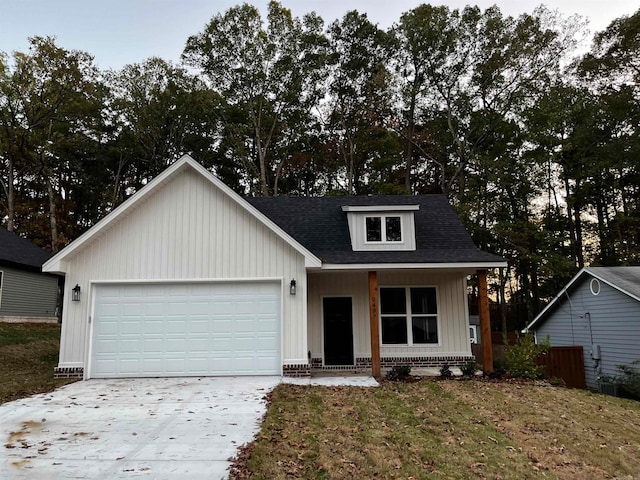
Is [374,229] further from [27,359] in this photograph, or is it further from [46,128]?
[46,128]

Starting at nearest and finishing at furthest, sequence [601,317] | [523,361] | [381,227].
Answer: [523,361] → [381,227] → [601,317]

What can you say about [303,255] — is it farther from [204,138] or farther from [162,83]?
[162,83]

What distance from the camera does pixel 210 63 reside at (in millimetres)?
26484

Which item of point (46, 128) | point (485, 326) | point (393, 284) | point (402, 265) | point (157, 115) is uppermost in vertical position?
point (157, 115)

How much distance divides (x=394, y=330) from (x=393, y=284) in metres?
1.27

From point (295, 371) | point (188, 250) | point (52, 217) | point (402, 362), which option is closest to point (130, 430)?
point (295, 371)

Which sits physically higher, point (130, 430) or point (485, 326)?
point (485, 326)

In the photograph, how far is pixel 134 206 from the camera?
35.1 ft

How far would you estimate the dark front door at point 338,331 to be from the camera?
12305 mm

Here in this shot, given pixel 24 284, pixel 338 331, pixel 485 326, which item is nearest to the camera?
pixel 485 326

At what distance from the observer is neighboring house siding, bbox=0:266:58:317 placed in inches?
730

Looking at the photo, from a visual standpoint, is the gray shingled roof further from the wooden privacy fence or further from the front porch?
the wooden privacy fence

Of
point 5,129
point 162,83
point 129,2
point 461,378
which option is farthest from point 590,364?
point 5,129

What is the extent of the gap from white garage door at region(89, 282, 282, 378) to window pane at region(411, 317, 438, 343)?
13.4ft
